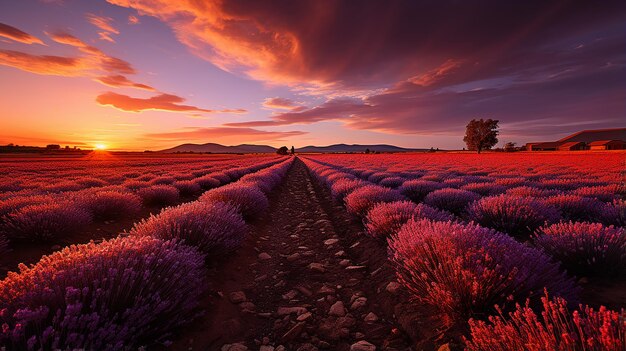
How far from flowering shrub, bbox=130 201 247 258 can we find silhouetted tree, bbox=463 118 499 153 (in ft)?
265

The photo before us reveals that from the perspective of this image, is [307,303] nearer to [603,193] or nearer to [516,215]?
[516,215]

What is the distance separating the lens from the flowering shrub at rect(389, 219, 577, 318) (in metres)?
2.14

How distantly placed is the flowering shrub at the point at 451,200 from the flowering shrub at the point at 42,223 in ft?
25.1

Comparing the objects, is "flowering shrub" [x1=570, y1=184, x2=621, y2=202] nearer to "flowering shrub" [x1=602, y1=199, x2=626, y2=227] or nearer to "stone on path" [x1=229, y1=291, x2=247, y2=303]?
"flowering shrub" [x1=602, y1=199, x2=626, y2=227]

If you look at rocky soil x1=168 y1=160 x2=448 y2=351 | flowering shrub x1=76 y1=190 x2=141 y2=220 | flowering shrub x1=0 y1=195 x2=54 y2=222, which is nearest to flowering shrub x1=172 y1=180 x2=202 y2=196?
flowering shrub x1=76 y1=190 x2=141 y2=220

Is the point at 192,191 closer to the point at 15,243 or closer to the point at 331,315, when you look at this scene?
the point at 15,243

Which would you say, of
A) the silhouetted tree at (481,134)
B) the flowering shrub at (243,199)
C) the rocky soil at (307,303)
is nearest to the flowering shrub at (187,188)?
the flowering shrub at (243,199)

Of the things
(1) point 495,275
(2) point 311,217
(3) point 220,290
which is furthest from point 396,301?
(2) point 311,217

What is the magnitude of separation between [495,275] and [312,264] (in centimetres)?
284

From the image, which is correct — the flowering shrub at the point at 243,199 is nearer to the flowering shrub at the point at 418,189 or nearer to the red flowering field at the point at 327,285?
the red flowering field at the point at 327,285

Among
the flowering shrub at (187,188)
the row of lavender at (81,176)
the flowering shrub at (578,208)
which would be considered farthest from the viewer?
the flowering shrub at (187,188)

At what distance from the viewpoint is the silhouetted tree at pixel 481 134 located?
231 feet

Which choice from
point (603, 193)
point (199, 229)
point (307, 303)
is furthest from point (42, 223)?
point (603, 193)

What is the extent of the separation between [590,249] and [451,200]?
3845 mm
